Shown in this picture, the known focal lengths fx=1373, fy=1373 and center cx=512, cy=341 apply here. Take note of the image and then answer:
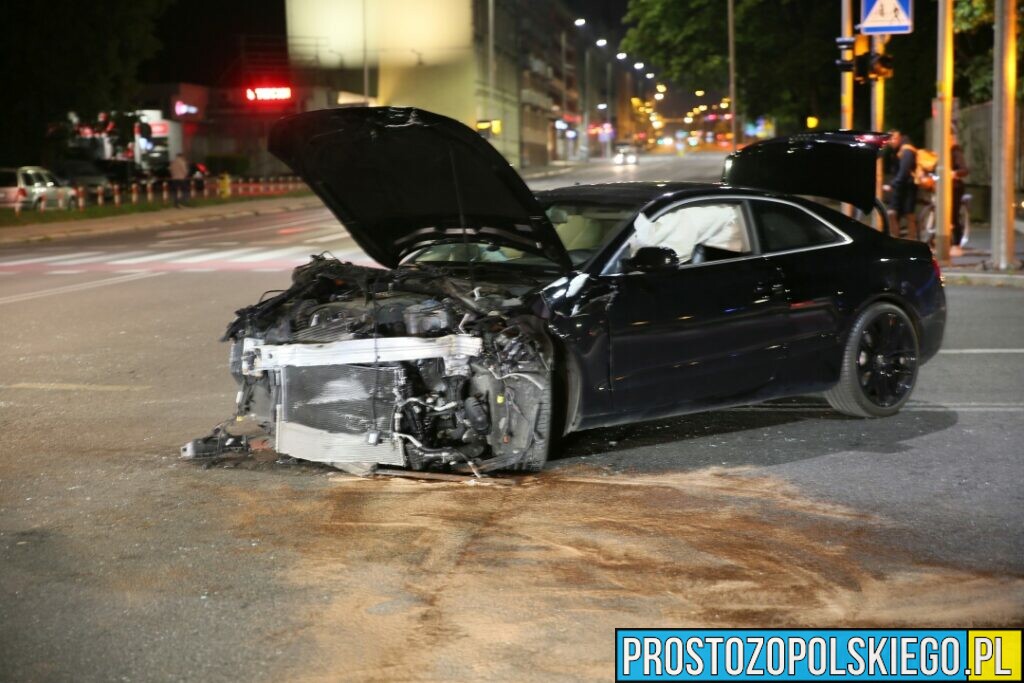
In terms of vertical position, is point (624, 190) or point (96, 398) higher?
point (624, 190)

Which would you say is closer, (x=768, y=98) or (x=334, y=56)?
(x=768, y=98)

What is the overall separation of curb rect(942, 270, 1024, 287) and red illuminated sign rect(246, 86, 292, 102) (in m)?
58.2

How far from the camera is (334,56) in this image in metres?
81.7

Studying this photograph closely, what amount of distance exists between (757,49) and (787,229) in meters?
50.1

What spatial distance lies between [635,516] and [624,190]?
8.30ft

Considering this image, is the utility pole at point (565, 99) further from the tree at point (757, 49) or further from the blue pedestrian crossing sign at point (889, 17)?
the blue pedestrian crossing sign at point (889, 17)

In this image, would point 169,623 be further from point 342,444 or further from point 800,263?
point 800,263

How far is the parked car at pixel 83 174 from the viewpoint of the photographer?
170 ft

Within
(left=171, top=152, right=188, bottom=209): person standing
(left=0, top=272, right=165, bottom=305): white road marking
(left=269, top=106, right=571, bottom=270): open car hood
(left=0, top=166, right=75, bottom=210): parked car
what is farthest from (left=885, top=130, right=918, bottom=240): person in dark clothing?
(left=171, top=152, right=188, bottom=209): person standing

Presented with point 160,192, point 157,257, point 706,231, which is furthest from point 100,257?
point 160,192

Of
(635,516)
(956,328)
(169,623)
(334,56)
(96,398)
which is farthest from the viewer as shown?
(334,56)

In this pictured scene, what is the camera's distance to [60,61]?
151 ft

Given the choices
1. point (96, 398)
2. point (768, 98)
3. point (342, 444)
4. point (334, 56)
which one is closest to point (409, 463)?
point (342, 444)

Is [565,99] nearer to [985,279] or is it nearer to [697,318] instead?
[985,279]
